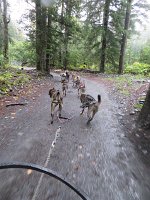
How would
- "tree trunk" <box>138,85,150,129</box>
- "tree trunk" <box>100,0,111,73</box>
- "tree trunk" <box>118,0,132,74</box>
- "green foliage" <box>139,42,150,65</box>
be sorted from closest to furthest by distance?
"tree trunk" <box>138,85,150,129</box> → "tree trunk" <box>118,0,132,74</box> → "tree trunk" <box>100,0,111,73</box> → "green foliage" <box>139,42,150,65</box>

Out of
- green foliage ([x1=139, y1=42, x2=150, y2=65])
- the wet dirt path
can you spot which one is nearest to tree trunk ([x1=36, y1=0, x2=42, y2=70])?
the wet dirt path

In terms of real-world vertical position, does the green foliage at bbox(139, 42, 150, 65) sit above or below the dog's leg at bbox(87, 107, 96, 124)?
above

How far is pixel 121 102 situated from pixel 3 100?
5484 mm

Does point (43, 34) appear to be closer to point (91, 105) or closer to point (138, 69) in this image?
point (91, 105)

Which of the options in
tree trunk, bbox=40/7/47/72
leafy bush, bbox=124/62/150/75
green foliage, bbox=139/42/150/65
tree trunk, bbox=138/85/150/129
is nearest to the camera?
tree trunk, bbox=138/85/150/129

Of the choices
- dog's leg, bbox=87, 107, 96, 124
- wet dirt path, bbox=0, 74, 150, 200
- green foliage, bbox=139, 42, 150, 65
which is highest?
green foliage, bbox=139, 42, 150, 65

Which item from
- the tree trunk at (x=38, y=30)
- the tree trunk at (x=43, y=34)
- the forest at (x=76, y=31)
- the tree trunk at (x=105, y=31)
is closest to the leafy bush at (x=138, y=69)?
the forest at (x=76, y=31)

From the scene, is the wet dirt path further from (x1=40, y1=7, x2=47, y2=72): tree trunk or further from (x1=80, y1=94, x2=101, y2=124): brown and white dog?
(x1=40, y1=7, x2=47, y2=72): tree trunk

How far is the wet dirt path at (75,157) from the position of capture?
433cm

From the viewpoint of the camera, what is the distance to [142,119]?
8.02 metres

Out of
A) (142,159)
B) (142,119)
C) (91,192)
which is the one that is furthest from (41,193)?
(142,119)

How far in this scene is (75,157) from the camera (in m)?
5.65

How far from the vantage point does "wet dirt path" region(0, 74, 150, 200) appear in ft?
14.2

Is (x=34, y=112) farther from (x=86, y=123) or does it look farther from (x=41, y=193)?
(x=41, y=193)
